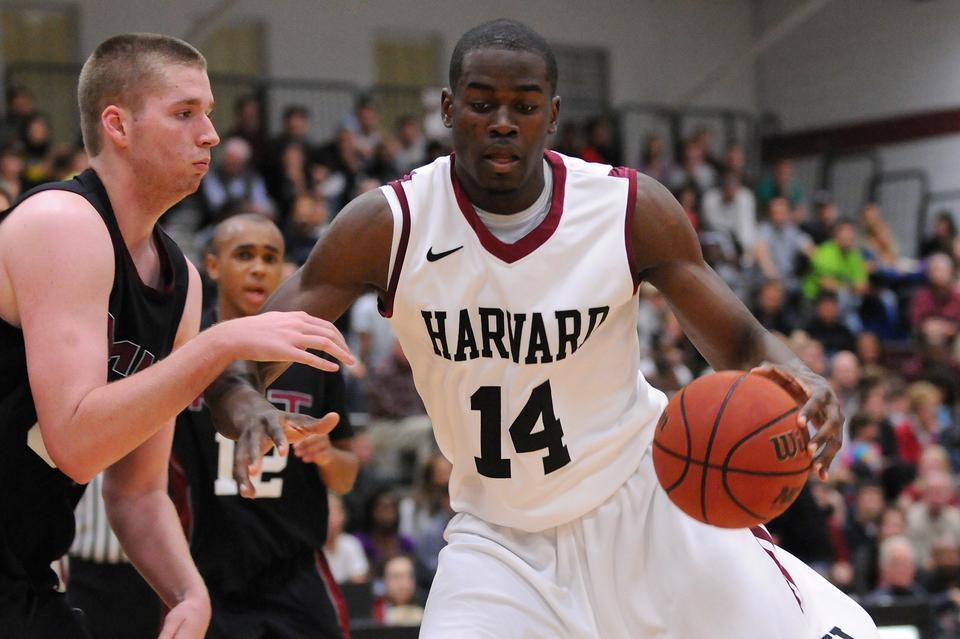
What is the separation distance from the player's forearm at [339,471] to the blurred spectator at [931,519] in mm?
7072

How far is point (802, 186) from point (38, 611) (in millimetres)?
19732

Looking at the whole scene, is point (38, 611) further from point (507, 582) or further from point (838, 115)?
point (838, 115)

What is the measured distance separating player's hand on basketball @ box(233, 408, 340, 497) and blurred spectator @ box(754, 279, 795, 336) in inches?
454

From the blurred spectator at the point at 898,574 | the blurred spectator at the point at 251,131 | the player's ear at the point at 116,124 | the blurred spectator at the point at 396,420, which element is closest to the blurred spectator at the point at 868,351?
the blurred spectator at the point at 898,574

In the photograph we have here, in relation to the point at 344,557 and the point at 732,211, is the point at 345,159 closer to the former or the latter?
the point at 732,211

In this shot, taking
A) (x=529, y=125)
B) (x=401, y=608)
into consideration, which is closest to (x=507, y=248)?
(x=529, y=125)

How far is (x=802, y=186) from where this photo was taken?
21906mm

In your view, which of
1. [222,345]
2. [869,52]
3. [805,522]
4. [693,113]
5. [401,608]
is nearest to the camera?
[222,345]

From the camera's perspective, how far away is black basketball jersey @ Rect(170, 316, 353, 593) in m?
5.06

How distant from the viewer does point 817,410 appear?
3564 millimetres

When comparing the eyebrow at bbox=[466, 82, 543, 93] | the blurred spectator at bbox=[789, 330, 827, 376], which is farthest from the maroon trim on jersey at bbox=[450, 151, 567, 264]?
the blurred spectator at bbox=[789, 330, 827, 376]

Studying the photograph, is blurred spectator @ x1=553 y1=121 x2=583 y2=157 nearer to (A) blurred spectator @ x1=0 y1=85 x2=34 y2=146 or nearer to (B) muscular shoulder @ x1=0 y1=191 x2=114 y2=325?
(A) blurred spectator @ x1=0 y1=85 x2=34 y2=146

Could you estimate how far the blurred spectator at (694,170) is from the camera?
1786 cm

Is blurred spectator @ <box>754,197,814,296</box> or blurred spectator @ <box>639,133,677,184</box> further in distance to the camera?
blurred spectator @ <box>639,133,677,184</box>
